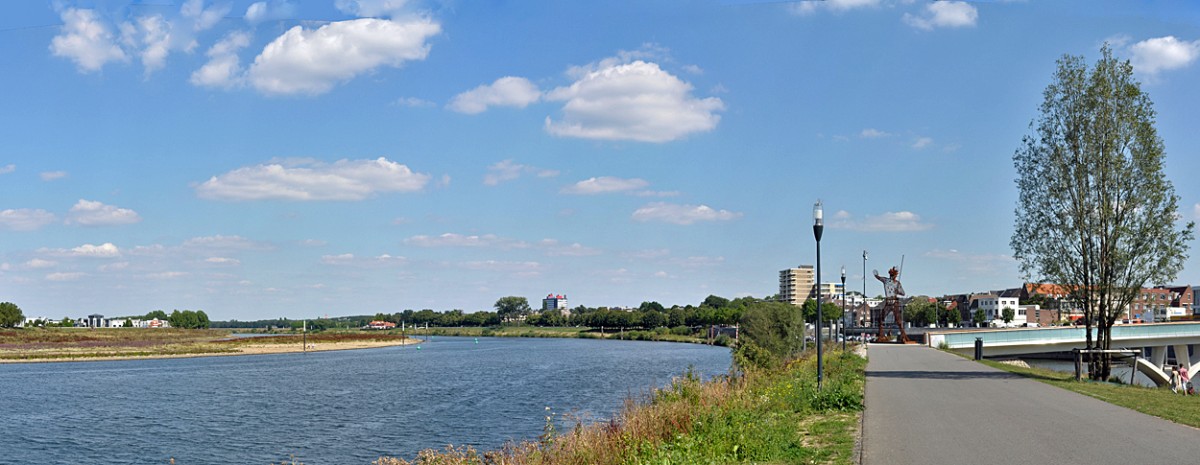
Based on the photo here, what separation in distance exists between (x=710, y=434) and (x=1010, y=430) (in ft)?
19.6

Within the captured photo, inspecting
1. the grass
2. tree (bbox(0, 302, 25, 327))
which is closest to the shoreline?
tree (bbox(0, 302, 25, 327))

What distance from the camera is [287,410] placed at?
4353 centimetres

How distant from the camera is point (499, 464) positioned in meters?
13.3

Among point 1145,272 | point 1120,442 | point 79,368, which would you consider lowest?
point 79,368

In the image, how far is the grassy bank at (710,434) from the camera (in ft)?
40.3

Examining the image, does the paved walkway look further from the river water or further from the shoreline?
the shoreline

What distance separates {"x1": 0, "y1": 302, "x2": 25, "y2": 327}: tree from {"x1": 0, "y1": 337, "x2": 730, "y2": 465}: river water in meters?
104

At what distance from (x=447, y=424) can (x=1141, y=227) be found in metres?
28.0

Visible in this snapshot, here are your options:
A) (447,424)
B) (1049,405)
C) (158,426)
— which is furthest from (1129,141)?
(158,426)

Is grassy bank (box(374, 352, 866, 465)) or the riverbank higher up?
grassy bank (box(374, 352, 866, 465))

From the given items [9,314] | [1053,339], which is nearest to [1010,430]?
[1053,339]

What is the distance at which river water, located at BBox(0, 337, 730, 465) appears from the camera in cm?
3095

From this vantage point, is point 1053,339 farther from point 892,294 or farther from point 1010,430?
point 1010,430

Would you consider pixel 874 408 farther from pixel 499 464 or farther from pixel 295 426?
pixel 295 426
